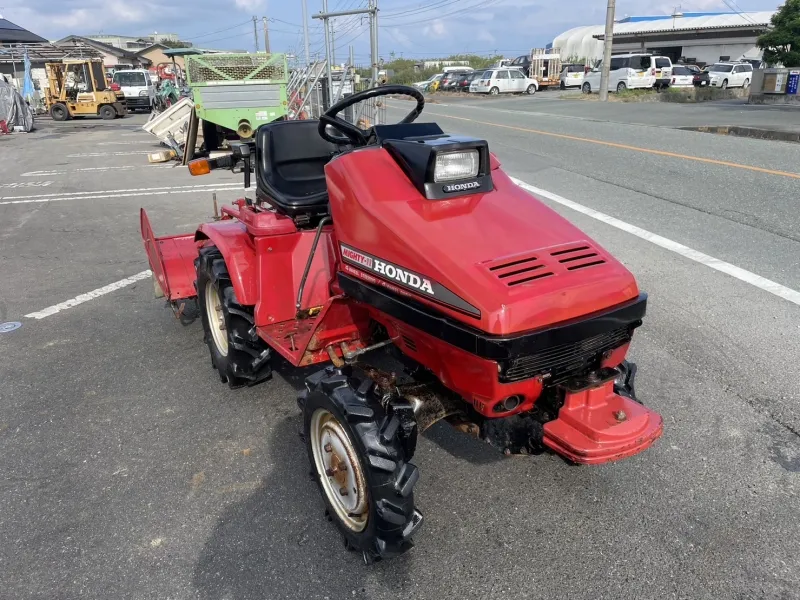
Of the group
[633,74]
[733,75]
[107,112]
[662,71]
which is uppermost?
[662,71]

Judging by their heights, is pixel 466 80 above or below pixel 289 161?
above

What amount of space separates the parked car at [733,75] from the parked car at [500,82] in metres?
10.5

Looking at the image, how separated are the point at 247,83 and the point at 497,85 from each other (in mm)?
25600

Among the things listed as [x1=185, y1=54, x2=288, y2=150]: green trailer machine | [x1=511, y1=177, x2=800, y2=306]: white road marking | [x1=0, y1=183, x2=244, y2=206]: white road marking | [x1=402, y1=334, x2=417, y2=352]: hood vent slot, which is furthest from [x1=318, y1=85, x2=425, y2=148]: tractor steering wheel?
[x1=185, y1=54, x2=288, y2=150]: green trailer machine

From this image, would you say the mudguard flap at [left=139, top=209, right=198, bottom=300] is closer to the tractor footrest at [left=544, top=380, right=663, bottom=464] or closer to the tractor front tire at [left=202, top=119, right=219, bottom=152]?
the tractor footrest at [left=544, top=380, right=663, bottom=464]

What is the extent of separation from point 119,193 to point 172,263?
692cm

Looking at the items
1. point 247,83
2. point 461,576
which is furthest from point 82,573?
point 247,83

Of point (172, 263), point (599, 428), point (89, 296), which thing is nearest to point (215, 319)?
point (172, 263)

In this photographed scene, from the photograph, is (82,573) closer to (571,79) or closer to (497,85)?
(497,85)

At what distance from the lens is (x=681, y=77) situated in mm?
34281

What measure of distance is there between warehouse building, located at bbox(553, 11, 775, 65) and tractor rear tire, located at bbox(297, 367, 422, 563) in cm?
5595

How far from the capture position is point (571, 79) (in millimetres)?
39656

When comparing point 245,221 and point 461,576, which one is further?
point 245,221

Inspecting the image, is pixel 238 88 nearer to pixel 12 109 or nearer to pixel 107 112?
pixel 12 109
